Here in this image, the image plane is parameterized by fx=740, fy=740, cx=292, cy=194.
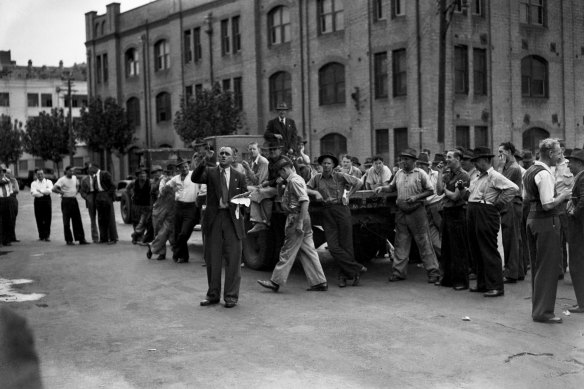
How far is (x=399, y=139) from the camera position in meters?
29.5

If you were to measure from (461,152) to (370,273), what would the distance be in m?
2.52

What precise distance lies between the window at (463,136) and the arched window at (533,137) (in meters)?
3.21

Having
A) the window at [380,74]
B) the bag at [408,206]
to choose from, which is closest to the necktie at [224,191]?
the bag at [408,206]

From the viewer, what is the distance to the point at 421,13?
2800 cm

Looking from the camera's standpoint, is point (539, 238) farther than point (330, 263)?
No

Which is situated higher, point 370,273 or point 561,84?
point 561,84

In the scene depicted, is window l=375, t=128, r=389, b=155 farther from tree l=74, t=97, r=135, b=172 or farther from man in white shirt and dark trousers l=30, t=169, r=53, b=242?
tree l=74, t=97, r=135, b=172

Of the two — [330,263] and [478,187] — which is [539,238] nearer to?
[478,187]

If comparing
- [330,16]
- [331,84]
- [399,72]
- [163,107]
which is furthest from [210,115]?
[399,72]

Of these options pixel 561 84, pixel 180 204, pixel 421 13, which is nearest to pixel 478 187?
pixel 180 204

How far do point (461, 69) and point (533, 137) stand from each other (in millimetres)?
4985

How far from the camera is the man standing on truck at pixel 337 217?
10523 millimetres

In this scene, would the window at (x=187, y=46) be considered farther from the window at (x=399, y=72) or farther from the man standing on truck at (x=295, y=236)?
the man standing on truck at (x=295, y=236)

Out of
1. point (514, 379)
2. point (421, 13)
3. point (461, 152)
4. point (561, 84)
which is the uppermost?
point (421, 13)
